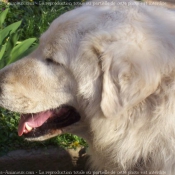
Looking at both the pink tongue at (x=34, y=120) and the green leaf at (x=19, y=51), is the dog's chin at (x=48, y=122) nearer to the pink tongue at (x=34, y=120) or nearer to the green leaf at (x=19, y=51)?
the pink tongue at (x=34, y=120)

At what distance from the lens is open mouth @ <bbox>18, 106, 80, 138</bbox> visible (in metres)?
2.64

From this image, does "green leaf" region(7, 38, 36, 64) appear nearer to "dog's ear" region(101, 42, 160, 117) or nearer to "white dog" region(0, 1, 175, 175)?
"white dog" region(0, 1, 175, 175)

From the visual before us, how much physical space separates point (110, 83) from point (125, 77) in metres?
0.10

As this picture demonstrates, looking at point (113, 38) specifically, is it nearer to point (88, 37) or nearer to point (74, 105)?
point (88, 37)

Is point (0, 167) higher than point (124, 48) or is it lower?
lower

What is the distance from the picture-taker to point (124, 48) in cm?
224

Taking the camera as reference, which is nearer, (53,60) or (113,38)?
(113,38)

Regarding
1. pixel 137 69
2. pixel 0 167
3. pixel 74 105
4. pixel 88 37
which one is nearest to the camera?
pixel 137 69

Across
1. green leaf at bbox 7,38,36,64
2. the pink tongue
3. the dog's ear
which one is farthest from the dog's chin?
green leaf at bbox 7,38,36,64

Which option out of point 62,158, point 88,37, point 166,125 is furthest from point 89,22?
point 62,158

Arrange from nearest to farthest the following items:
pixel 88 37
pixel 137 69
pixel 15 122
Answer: pixel 137 69 < pixel 88 37 < pixel 15 122

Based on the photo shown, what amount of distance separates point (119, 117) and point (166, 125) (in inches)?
11.1

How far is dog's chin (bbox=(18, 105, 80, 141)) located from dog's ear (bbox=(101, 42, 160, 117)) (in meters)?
0.42

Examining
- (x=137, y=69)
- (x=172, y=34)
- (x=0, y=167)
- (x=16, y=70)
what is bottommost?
(x=0, y=167)
